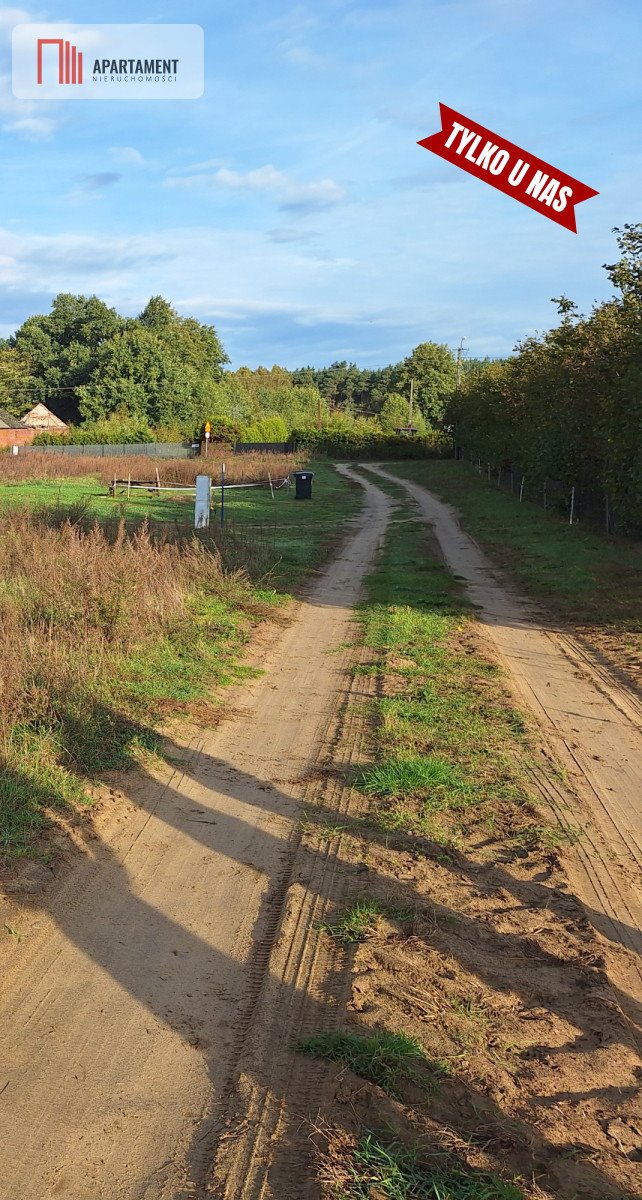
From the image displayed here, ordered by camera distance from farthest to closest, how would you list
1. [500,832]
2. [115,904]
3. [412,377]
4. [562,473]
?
1. [412,377]
2. [562,473]
3. [500,832]
4. [115,904]

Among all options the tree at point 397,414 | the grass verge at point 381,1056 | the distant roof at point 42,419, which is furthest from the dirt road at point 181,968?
the tree at point 397,414

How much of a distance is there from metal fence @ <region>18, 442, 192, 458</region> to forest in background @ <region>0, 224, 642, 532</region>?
3.76 m

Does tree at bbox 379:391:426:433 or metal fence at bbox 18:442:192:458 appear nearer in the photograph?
metal fence at bbox 18:442:192:458

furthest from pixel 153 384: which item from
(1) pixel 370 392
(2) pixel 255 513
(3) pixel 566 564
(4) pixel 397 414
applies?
(1) pixel 370 392

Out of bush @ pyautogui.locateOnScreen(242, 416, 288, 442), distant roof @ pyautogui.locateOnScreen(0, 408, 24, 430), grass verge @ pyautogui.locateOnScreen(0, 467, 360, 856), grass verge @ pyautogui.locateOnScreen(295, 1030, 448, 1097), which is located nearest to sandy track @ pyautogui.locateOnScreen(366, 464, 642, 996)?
grass verge @ pyautogui.locateOnScreen(295, 1030, 448, 1097)

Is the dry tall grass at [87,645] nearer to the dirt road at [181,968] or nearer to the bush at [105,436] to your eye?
the dirt road at [181,968]

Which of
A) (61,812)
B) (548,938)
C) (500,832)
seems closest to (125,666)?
(61,812)

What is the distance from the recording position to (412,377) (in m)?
111

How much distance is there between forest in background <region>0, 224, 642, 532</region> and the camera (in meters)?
18.2

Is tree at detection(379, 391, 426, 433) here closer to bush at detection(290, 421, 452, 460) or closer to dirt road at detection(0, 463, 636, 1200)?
bush at detection(290, 421, 452, 460)

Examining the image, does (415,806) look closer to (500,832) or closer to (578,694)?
(500,832)

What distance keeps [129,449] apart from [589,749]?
60.2 meters

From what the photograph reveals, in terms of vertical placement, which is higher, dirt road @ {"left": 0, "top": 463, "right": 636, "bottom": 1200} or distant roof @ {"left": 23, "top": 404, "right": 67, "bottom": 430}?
distant roof @ {"left": 23, "top": 404, "right": 67, "bottom": 430}

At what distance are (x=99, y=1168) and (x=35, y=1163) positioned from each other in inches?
9.3
